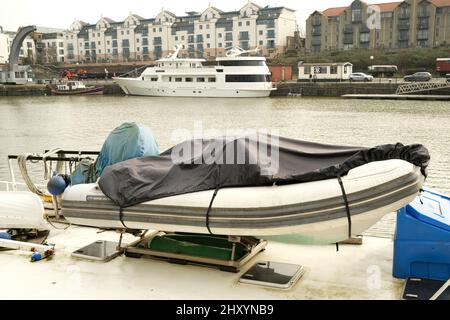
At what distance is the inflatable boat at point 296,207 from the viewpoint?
3807 millimetres

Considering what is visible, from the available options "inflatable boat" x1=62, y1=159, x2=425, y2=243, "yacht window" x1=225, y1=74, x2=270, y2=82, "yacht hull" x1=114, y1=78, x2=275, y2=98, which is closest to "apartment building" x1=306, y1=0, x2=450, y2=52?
"yacht window" x1=225, y1=74, x2=270, y2=82

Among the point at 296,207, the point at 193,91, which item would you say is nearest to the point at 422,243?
the point at 296,207

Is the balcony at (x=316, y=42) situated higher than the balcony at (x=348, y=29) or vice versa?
the balcony at (x=348, y=29)

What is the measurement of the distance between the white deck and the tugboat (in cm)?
5966

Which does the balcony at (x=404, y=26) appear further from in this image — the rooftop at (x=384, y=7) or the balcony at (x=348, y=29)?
the balcony at (x=348, y=29)

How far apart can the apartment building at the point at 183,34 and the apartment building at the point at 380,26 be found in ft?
26.6

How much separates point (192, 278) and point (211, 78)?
46579 mm

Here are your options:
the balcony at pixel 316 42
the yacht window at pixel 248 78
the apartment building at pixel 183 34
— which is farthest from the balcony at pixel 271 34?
the yacht window at pixel 248 78

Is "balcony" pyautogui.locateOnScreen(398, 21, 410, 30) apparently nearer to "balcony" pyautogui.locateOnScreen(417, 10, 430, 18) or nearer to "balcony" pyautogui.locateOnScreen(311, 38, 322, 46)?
"balcony" pyautogui.locateOnScreen(417, 10, 430, 18)

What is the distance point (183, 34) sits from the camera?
93250 millimetres

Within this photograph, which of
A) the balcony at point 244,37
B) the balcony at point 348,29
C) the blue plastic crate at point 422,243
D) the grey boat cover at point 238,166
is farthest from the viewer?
the balcony at point 244,37

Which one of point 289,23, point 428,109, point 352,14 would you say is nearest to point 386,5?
point 352,14

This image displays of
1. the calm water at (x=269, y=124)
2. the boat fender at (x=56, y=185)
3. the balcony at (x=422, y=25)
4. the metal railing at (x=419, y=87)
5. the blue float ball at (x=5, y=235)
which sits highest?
the balcony at (x=422, y=25)
